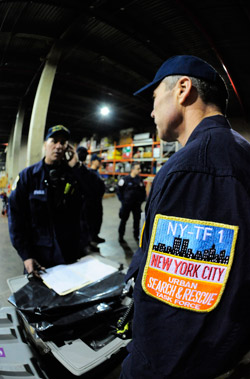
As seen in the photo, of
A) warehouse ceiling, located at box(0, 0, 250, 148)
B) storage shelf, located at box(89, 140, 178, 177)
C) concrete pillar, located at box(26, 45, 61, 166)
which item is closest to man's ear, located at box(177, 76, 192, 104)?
warehouse ceiling, located at box(0, 0, 250, 148)

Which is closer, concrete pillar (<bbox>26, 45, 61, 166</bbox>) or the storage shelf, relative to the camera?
concrete pillar (<bbox>26, 45, 61, 166</bbox>)

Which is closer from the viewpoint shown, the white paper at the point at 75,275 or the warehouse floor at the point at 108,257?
the warehouse floor at the point at 108,257

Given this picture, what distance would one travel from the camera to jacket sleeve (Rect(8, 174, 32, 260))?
146 cm

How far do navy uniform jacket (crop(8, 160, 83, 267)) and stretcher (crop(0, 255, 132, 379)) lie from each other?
1.94ft

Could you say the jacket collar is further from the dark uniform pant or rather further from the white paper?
the dark uniform pant

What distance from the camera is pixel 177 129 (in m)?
0.76

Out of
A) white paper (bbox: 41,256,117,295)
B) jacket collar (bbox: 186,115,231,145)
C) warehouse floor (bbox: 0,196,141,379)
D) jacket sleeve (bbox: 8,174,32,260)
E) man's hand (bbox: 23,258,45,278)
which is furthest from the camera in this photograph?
warehouse floor (bbox: 0,196,141,379)

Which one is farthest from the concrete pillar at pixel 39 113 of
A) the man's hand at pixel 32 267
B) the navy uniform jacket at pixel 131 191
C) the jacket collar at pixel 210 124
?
the jacket collar at pixel 210 124

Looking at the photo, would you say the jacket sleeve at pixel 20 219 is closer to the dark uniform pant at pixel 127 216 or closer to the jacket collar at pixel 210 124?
the jacket collar at pixel 210 124

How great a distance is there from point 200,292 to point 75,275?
0.98 m

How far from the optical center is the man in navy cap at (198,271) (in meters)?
0.45

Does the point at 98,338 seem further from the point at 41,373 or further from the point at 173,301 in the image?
the point at 173,301

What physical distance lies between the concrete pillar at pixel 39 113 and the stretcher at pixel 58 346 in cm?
426

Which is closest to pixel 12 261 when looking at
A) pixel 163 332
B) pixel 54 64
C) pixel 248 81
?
pixel 163 332
